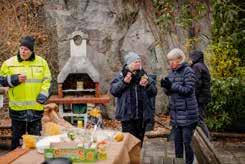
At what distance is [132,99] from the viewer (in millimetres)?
6488

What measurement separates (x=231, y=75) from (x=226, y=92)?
0.83m

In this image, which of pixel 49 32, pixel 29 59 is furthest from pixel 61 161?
pixel 49 32

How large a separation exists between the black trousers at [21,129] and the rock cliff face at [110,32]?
572 cm

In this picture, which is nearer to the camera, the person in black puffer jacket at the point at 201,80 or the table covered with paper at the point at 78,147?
the table covered with paper at the point at 78,147

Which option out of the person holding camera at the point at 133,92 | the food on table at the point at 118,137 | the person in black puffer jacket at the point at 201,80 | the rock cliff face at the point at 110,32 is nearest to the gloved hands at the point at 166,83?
the person holding camera at the point at 133,92

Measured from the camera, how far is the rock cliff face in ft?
40.6

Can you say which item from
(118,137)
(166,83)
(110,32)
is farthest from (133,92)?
(110,32)

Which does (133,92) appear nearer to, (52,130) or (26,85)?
(26,85)

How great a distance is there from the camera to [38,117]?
261 inches

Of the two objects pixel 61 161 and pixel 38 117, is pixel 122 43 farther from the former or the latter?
pixel 61 161

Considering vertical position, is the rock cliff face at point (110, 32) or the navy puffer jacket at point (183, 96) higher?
the rock cliff face at point (110, 32)

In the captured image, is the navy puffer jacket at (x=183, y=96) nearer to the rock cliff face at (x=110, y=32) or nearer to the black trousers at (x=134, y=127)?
the black trousers at (x=134, y=127)

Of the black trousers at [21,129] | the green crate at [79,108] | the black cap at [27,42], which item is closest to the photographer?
the black cap at [27,42]

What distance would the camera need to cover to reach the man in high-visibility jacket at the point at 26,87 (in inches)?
252
